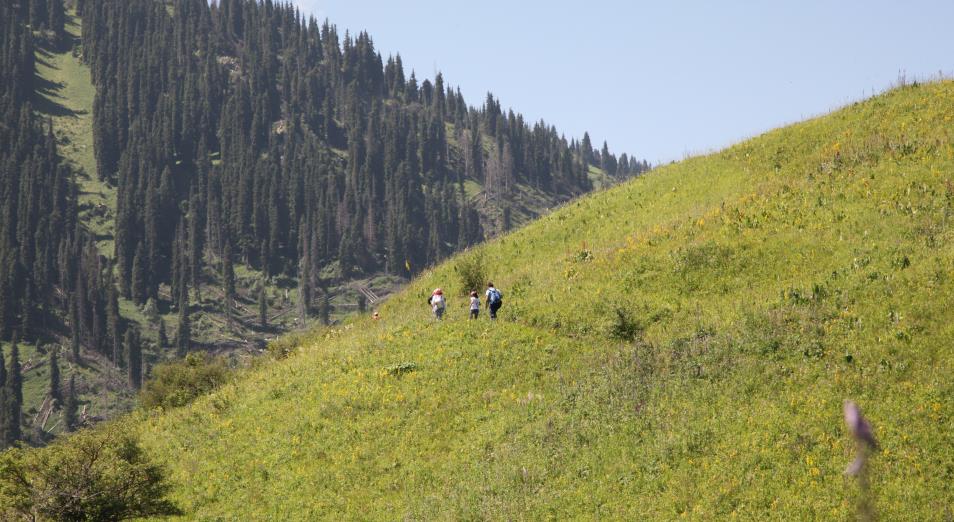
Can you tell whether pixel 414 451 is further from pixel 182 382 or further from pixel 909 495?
pixel 182 382

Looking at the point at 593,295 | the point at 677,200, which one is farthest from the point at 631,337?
the point at 677,200

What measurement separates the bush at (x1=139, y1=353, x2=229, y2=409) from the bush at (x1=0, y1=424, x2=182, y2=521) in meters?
13.4

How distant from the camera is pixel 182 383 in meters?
43.3

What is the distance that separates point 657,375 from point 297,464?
1183 centimetres

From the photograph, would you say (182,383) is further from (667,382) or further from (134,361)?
(134,361)

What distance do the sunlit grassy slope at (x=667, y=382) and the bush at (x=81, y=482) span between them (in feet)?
5.85

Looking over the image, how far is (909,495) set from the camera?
18875mm

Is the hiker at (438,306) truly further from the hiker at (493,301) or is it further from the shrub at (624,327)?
the shrub at (624,327)

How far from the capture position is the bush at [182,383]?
1609 inches

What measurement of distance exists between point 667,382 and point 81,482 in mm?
17511

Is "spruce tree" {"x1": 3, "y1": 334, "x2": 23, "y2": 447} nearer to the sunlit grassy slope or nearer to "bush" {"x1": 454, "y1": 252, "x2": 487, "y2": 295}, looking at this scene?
"bush" {"x1": 454, "y1": 252, "x2": 487, "y2": 295}

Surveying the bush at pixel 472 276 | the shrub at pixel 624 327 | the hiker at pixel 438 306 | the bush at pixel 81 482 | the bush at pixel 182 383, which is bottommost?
the bush at pixel 81 482

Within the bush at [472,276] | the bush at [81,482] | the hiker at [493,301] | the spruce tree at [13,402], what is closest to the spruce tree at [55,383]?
the spruce tree at [13,402]

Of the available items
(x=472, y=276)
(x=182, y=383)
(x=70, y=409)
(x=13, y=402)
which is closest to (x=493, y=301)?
(x=472, y=276)
